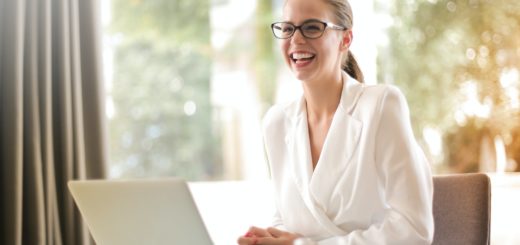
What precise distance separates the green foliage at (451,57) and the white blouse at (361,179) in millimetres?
1883

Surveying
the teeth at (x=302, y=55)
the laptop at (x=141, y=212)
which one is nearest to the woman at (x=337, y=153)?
the teeth at (x=302, y=55)

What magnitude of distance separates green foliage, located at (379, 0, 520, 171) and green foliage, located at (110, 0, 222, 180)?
1018mm

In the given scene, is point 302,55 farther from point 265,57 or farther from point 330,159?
point 265,57

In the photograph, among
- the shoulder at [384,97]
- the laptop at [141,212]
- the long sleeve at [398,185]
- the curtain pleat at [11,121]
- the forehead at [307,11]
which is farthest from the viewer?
the curtain pleat at [11,121]

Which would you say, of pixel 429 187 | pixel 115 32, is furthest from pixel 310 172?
pixel 115 32

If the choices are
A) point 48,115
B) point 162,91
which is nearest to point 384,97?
point 48,115

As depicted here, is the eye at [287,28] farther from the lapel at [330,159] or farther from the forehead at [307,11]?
the lapel at [330,159]

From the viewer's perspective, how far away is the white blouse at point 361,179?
1.69 metres

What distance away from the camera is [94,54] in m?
3.01

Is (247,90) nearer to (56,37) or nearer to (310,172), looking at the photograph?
(56,37)

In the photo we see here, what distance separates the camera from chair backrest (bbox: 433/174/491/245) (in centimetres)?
186

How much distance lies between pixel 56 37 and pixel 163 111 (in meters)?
1.12

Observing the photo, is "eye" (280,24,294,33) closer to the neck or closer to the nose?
the nose

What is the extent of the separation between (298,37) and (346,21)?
0.16 meters
